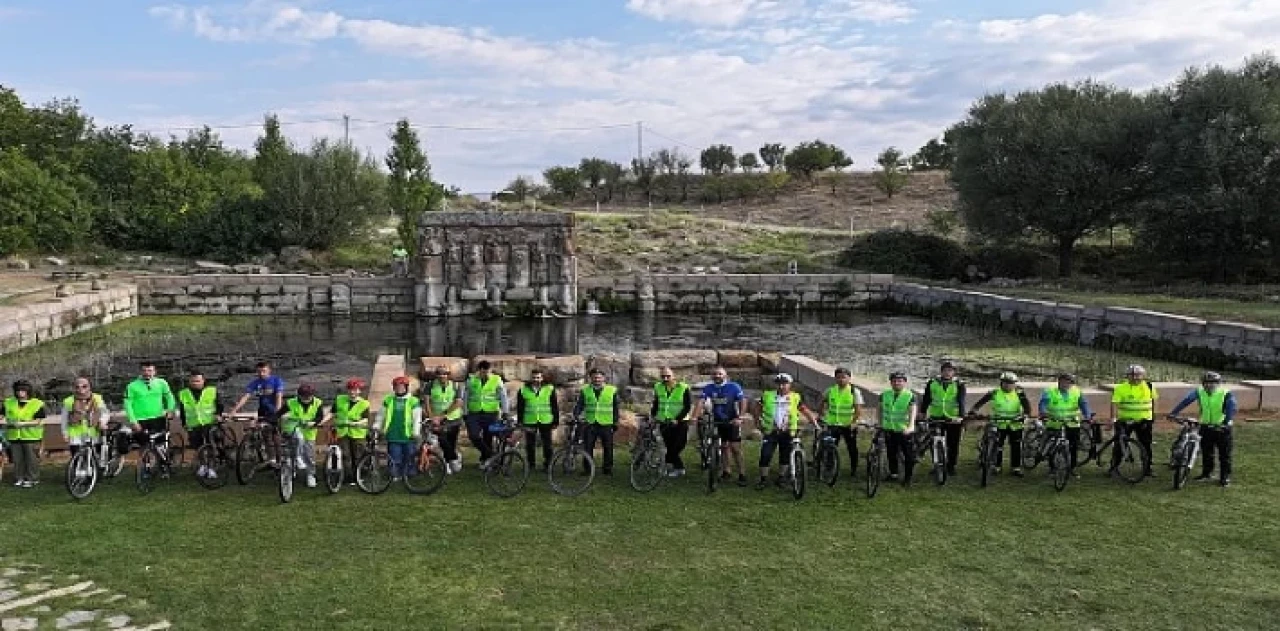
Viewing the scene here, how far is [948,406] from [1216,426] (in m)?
3.16

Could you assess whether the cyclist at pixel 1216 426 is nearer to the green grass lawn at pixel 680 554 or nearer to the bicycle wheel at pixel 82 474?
the green grass lawn at pixel 680 554

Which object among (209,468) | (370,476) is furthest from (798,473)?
(209,468)

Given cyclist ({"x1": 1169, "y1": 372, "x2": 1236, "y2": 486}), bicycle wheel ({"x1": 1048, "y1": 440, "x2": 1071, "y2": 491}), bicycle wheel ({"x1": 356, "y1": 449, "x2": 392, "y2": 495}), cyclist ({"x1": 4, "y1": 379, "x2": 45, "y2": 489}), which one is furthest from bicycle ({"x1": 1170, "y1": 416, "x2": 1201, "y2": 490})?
cyclist ({"x1": 4, "y1": 379, "x2": 45, "y2": 489})

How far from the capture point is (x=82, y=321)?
90.7 ft

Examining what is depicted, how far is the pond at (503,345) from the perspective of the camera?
69.8ft

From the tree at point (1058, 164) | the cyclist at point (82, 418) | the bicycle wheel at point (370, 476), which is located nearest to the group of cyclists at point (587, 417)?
the cyclist at point (82, 418)

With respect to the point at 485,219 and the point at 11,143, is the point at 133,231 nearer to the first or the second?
the point at 11,143

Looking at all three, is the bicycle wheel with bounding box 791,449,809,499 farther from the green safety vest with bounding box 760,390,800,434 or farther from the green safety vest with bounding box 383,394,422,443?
the green safety vest with bounding box 383,394,422,443

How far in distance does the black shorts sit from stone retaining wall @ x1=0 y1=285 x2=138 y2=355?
1923cm

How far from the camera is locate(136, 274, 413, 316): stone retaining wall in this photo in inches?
1336

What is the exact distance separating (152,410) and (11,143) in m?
45.4

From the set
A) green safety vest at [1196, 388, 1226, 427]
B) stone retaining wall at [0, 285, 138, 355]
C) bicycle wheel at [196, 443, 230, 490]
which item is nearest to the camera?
bicycle wheel at [196, 443, 230, 490]

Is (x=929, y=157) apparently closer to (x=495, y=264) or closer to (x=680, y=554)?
(x=495, y=264)

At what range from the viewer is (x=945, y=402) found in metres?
12.0
